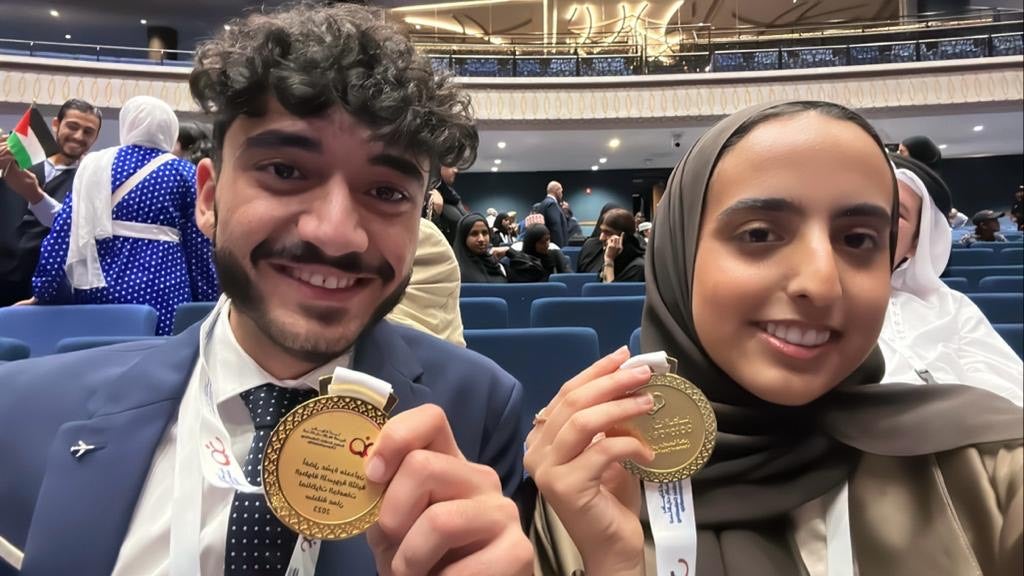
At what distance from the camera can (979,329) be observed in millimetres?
583

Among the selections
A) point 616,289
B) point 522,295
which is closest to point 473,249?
point 522,295

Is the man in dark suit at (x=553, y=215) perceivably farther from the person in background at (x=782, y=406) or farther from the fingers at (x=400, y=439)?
the fingers at (x=400, y=439)

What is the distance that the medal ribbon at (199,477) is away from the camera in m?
0.70

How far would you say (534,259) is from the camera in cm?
474

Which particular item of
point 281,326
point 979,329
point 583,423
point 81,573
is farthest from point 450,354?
point 979,329

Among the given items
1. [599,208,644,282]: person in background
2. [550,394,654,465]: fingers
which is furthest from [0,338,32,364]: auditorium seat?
[599,208,644,282]: person in background

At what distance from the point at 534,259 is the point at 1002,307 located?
4197 millimetres

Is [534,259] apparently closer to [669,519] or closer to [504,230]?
[669,519]

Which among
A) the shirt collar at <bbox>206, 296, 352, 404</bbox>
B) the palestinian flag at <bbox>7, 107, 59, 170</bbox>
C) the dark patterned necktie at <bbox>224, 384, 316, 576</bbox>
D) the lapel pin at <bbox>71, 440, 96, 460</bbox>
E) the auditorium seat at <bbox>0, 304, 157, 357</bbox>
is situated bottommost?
the dark patterned necktie at <bbox>224, 384, 316, 576</bbox>

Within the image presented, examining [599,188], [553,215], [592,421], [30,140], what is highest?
[599,188]

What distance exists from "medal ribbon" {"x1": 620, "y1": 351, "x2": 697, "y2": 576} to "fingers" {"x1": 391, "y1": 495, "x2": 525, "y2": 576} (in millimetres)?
176

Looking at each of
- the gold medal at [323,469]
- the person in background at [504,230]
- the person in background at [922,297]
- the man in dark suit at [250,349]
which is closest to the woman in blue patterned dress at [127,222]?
the man in dark suit at [250,349]

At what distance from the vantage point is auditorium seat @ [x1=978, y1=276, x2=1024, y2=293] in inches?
19.0

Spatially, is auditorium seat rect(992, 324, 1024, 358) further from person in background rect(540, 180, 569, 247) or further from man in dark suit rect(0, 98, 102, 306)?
person in background rect(540, 180, 569, 247)
